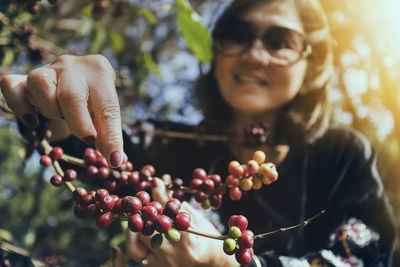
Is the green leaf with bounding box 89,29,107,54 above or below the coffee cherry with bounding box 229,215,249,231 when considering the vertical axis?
below

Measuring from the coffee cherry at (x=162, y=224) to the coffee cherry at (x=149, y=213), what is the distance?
0.04 feet

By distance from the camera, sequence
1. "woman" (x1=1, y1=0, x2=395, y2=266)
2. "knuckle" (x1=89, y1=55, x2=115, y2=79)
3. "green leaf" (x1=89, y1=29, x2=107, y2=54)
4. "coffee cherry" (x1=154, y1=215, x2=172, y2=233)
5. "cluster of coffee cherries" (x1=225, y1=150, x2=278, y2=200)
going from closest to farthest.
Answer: "coffee cherry" (x1=154, y1=215, x2=172, y2=233)
"knuckle" (x1=89, y1=55, x2=115, y2=79)
"cluster of coffee cherries" (x1=225, y1=150, x2=278, y2=200)
"woman" (x1=1, y1=0, x2=395, y2=266)
"green leaf" (x1=89, y1=29, x2=107, y2=54)

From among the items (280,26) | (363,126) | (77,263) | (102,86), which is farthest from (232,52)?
(77,263)

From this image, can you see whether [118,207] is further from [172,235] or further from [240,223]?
[240,223]

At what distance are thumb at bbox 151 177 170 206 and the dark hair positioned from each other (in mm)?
909

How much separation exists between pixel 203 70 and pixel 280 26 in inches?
35.1

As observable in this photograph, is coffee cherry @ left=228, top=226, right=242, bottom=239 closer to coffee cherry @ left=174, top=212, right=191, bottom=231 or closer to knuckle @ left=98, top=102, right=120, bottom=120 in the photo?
coffee cherry @ left=174, top=212, right=191, bottom=231

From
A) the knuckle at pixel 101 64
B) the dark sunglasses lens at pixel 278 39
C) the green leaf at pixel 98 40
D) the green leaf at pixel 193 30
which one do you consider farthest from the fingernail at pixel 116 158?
the green leaf at pixel 98 40

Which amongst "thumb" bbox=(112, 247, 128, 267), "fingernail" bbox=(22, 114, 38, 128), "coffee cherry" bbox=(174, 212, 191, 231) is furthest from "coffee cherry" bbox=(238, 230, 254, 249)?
"fingernail" bbox=(22, 114, 38, 128)

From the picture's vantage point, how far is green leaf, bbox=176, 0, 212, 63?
1.43 meters

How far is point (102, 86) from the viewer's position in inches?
27.5

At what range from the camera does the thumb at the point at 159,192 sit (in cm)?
83

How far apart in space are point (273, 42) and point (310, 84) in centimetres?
41

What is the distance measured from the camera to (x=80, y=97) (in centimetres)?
66
